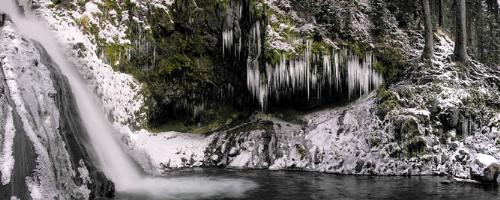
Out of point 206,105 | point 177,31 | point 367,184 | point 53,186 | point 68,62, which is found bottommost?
point 367,184

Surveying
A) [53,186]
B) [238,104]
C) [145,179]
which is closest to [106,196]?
[53,186]

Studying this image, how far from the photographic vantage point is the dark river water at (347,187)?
44.1 feet

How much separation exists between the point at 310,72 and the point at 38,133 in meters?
14.0

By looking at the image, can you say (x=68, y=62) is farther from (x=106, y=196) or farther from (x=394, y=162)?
(x=394, y=162)

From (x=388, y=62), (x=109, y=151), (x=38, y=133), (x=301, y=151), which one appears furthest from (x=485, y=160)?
(x=38, y=133)

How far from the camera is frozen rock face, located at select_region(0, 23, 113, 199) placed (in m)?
8.75

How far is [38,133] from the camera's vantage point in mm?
9789

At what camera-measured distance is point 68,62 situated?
620 inches

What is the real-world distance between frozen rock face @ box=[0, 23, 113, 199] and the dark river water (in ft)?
5.56

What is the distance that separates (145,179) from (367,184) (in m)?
7.43

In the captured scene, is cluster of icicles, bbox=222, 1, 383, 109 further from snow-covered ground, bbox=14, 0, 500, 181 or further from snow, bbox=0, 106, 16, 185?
snow, bbox=0, 106, 16, 185

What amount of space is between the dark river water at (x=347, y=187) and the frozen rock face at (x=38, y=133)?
5.56 feet

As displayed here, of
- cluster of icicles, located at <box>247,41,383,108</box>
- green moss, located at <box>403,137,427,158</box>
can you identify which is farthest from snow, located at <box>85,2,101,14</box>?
green moss, located at <box>403,137,427,158</box>

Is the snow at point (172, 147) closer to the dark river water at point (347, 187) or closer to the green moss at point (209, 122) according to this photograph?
the green moss at point (209, 122)
